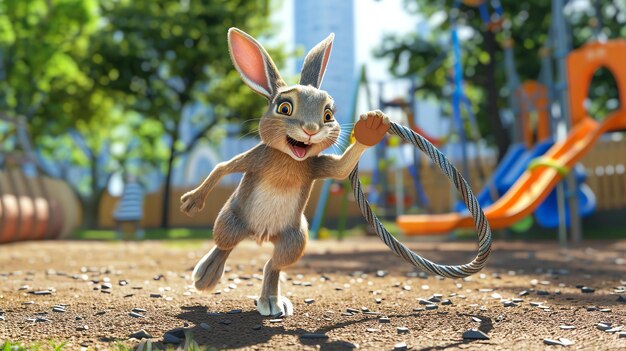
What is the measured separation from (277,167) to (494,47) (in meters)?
12.6

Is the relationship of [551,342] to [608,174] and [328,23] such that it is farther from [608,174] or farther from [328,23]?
[608,174]

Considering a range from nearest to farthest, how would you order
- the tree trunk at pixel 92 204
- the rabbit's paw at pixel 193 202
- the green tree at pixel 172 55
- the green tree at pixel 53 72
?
the rabbit's paw at pixel 193 202, the green tree at pixel 53 72, the green tree at pixel 172 55, the tree trunk at pixel 92 204

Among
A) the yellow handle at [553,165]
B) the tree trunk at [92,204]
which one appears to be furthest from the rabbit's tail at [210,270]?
the tree trunk at [92,204]

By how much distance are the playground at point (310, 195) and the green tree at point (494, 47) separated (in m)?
0.06

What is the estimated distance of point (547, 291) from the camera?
12.3ft

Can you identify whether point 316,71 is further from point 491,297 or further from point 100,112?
point 100,112

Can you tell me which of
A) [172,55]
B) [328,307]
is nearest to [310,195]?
[328,307]

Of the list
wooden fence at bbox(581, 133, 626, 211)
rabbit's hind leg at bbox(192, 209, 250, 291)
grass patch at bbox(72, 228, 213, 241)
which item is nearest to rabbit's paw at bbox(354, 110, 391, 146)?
rabbit's hind leg at bbox(192, 209, 250, 291)

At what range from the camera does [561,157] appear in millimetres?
8688

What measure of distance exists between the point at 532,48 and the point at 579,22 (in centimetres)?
141

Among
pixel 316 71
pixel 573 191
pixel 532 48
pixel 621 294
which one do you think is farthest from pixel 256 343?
pixel 532 48

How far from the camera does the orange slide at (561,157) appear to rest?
8055 millimetres

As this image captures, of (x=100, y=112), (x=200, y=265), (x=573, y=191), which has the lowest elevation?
(x=200, y=265)

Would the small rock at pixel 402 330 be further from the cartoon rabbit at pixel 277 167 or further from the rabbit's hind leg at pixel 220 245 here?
Answer: the rabbit's hind leg at pixel 220 245
